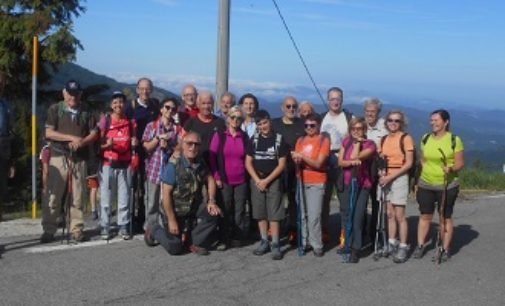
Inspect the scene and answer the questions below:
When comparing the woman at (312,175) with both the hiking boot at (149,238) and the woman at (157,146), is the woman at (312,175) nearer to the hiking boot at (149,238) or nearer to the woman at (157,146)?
the woman at (157,146)

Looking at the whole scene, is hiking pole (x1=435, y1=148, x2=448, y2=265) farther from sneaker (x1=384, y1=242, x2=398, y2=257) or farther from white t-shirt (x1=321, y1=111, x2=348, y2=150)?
white t-shirt (x1=321, y1=111, x2=348, y2=150)

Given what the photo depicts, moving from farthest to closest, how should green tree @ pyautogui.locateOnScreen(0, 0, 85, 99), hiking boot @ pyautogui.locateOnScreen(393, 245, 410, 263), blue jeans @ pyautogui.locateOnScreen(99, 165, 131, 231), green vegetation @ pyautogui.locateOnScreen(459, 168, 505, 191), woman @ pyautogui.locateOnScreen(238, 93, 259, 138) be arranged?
1. green tree @ pyautogui.locateOnScreen(0, 0, 85, 99)
2. green vegetation @ pyautogui.locateOnScreen(459, 168, 505, 191)
3. woman @ pyautogui.locateOnScreen(238, 93, 259, 138)
4. blue jeans @ pyautogui.locateOnScreen(99, 165, 131, 231)
5. hiking boot @ pyautogui.locateOnScreen(393, 245, 410, 263)

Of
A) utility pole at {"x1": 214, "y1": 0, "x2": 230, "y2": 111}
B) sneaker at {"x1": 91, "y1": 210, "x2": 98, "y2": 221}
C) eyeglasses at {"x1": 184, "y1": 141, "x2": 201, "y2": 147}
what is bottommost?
sneaker at {"x1": 91, "y1": 210, "x2": 98, "y2": 221}

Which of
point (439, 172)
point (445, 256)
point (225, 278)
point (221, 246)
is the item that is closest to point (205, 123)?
point (221, 246)

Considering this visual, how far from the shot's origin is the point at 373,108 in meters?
7.20

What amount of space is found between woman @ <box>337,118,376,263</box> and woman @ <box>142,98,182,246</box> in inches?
78.9

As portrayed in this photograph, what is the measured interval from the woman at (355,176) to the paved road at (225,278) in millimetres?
307

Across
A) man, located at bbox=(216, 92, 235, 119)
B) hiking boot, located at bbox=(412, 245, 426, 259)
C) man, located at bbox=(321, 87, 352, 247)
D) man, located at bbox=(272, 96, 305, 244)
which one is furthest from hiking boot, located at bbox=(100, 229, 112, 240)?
hiking boot, located at bbox=(412, 245, 426, 259)

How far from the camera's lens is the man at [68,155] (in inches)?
271

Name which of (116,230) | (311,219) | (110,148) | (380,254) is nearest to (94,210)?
(116,230)

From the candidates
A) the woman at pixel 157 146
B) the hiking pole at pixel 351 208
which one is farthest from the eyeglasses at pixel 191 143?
the hiking pole at pixel 351 208

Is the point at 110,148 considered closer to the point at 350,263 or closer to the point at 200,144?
the point at 200,144

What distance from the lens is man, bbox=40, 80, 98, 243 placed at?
22.6 feet

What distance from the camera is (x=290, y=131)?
731 centimetres
